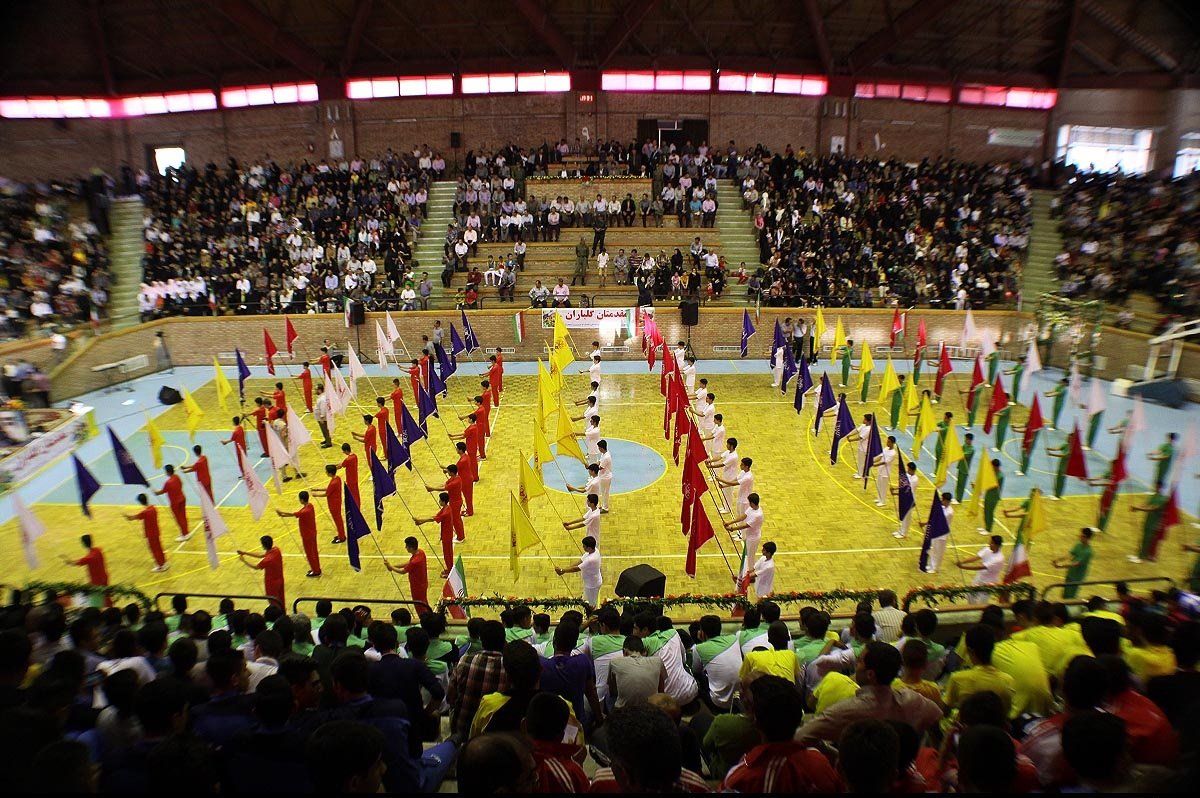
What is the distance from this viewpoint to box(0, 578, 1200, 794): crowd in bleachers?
139 inches

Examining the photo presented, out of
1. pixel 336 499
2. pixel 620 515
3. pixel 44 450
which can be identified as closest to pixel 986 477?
pixel 620 515

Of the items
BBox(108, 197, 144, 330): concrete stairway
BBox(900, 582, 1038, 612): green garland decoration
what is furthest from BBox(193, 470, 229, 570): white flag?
BBox(108, 197, 144, 330): concrete stairway

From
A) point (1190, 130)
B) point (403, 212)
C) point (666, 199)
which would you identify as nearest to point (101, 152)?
point (403, 212)

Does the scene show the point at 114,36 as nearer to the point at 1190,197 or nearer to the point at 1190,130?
the point at 1190,197

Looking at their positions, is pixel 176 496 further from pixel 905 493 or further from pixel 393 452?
pixel 905 493

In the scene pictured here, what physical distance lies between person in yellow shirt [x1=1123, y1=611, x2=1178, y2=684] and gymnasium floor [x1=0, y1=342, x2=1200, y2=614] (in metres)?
6.12

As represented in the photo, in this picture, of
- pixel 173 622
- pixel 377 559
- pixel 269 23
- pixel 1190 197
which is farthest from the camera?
pixel 269 23

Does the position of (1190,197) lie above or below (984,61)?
below

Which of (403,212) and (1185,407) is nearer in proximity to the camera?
(1185,407)

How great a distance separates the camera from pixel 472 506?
1504cm

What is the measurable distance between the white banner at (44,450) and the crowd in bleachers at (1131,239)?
104 feet

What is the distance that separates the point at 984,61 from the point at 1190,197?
12313 millimetres

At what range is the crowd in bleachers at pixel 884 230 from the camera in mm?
28109

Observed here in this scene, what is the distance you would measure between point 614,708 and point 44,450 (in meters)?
18.3
